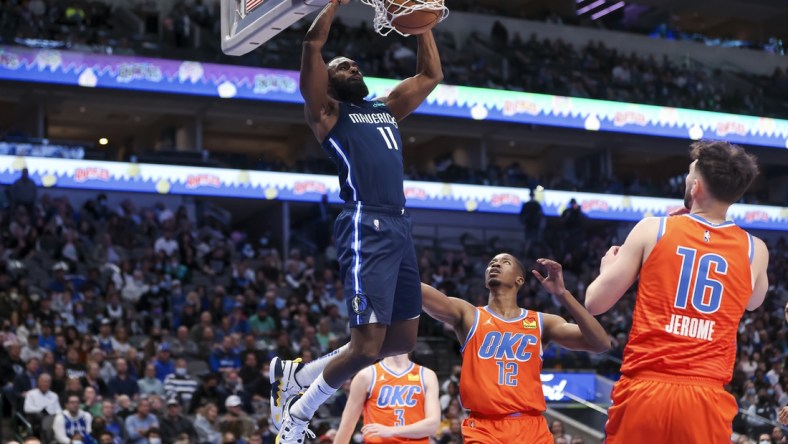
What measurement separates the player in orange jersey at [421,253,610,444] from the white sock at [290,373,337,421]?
1.12 metres

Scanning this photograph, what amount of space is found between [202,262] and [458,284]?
5.54m

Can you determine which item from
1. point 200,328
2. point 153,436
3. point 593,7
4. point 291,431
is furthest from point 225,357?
point 593,7

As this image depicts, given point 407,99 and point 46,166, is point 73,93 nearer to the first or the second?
point 46,166

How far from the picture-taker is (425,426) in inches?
A: 327

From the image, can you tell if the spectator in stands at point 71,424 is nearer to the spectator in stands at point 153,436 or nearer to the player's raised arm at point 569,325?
the spectator in stands at point 153,436

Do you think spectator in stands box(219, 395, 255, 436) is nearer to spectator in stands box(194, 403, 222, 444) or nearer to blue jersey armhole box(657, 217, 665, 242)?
spectator in stands box(194, 403, 222, 444)

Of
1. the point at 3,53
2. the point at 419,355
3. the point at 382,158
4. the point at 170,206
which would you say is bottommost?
the point at 419,355

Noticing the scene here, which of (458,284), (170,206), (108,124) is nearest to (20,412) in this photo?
(458,284)

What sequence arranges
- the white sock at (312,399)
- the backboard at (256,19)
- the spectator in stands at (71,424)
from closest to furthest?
the white sock at (312,399) < the backboard at (256,19) < the spectator in stands at (71,424)

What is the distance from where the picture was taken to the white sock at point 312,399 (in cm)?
595

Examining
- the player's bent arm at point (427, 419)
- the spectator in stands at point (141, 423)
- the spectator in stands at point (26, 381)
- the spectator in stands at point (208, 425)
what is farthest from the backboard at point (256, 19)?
the spectator in stands at point (26, 381)

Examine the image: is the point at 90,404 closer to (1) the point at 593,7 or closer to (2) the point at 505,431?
(2) the point at 505,431

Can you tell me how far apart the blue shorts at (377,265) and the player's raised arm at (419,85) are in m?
0.76

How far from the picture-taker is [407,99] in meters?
6.38
